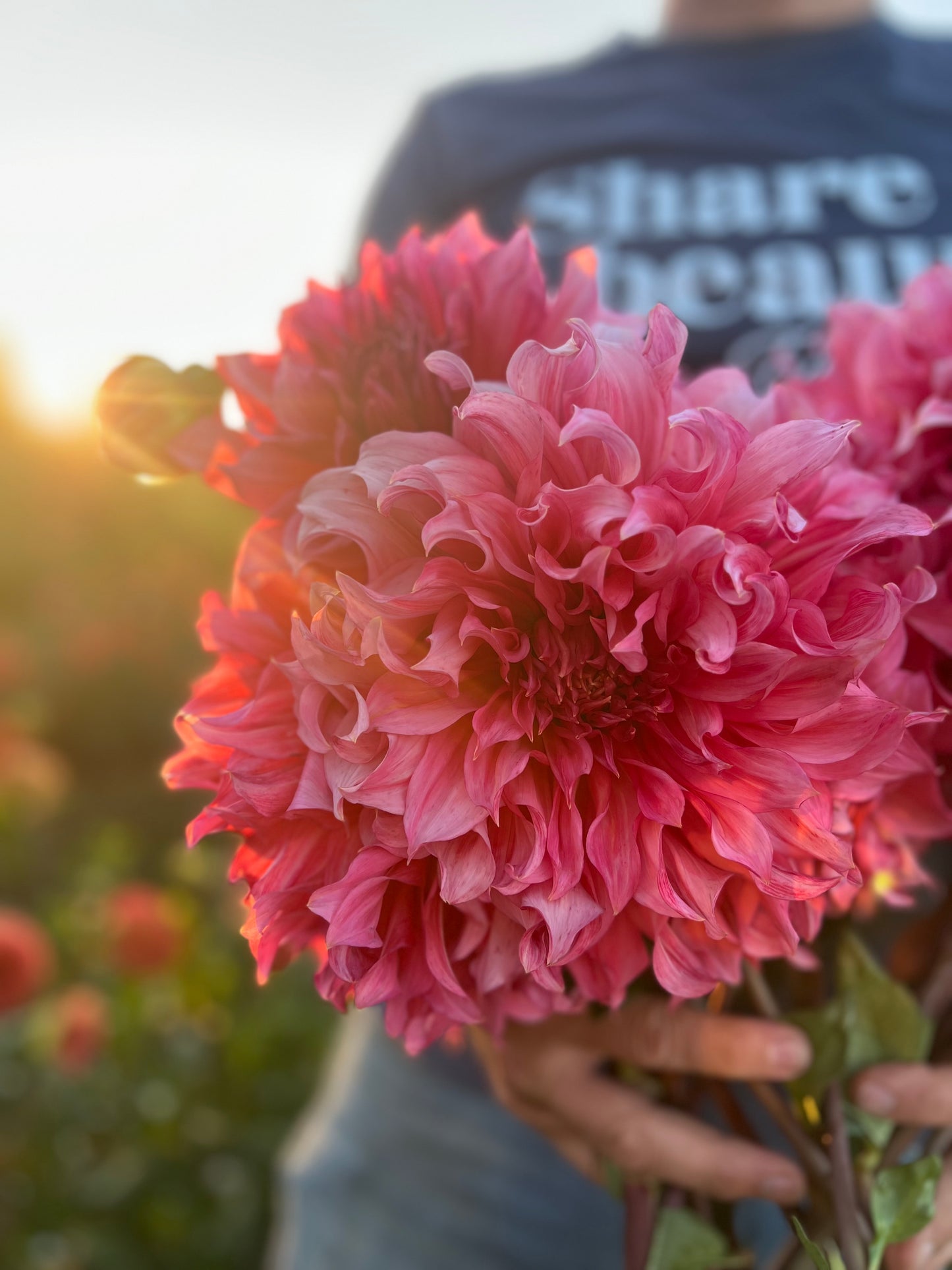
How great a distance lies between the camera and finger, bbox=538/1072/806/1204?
0.50 m

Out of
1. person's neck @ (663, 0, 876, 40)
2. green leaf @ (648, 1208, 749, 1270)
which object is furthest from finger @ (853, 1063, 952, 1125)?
person's neck @ (663, 0, 876, 40)

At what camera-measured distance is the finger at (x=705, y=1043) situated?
48 centimetres

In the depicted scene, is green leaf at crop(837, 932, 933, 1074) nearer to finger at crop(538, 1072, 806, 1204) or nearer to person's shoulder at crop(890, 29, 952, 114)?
finger at crop(538, 1072, 806, 1204)

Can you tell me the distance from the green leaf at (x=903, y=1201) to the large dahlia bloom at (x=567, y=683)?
0.52ft

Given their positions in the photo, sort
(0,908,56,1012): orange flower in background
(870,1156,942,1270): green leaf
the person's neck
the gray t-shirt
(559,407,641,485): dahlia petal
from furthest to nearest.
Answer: (0,908,56,1012): orange flower in background, the person's neck, the gray t-shirt, (870,1156,942,1270): green leaf, (559,407,641,485): dahlia petal

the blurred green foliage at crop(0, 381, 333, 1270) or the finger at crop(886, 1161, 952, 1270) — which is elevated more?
the finger at crop(886, 1161, 952, 1270)

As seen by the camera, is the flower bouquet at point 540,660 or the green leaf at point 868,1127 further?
the green leaf at point 868,1127

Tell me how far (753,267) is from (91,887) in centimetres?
151

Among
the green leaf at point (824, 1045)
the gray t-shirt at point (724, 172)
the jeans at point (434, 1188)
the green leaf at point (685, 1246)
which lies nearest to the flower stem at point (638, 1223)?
the green leaf at point (685, 1246)

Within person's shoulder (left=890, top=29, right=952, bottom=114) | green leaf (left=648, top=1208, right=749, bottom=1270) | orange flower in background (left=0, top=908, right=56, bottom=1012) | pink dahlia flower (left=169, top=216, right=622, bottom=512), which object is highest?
pink dahlia flower (left=169, top=216, right=622, bottom=512)

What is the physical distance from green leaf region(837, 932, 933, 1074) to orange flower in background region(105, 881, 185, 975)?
48.5 inches

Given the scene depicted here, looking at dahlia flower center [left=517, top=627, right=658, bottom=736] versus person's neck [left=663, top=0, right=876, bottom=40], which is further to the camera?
person's neck [left=663, top=0, right=876, bottom=40]

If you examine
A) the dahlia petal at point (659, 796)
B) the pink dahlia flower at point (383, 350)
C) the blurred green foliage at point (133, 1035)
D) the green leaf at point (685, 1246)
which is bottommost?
the blurred green foliage at point (133, 1035)

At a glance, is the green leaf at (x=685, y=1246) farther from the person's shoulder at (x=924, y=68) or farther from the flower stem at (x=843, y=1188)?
the person's shoulder at (x=924, y=68)
